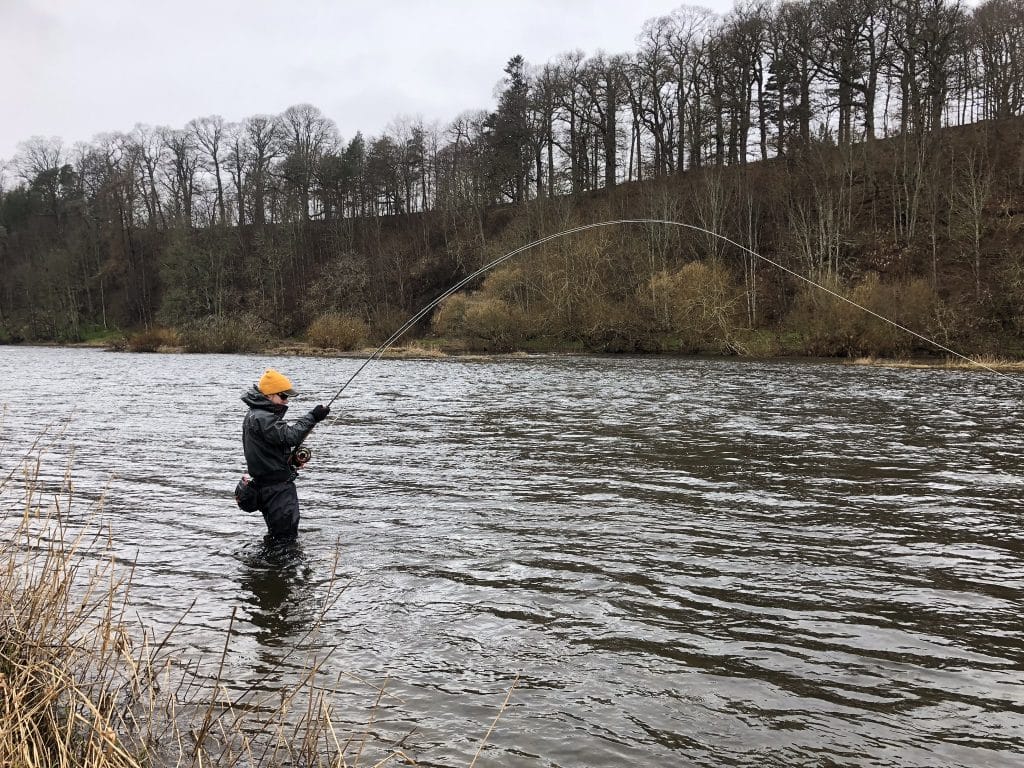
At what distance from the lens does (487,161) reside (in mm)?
76188

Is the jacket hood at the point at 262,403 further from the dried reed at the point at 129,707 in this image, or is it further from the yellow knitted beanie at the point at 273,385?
the dried reed at the point at 129,707

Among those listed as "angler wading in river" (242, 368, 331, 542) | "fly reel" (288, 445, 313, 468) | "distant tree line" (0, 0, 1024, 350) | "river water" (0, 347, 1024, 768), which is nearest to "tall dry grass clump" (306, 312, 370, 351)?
"distant tree line" (0, 0, 1024, 350)

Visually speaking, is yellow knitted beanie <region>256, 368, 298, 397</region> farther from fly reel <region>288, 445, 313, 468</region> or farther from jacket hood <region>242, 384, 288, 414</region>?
fly reel <region>288, 445, 313, 468</region>

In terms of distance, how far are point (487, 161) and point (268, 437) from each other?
239ft

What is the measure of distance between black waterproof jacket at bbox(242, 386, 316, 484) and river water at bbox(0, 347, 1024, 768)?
0.98 metres

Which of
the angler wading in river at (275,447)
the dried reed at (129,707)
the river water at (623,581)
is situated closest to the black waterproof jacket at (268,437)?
the angler wading in river at (275,447)

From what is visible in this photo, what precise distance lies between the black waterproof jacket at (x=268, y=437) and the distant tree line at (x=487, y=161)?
4160cm

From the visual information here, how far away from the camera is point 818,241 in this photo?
49250mm

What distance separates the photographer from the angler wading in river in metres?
7.43

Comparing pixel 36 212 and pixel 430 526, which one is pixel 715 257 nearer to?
pixel 430 526

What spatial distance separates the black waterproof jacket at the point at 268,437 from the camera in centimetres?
743

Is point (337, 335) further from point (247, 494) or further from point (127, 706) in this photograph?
point (127, 706)

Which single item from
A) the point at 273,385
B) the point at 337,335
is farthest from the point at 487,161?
the point at 273,385

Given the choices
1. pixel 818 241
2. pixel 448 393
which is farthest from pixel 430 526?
pixel 818 241
